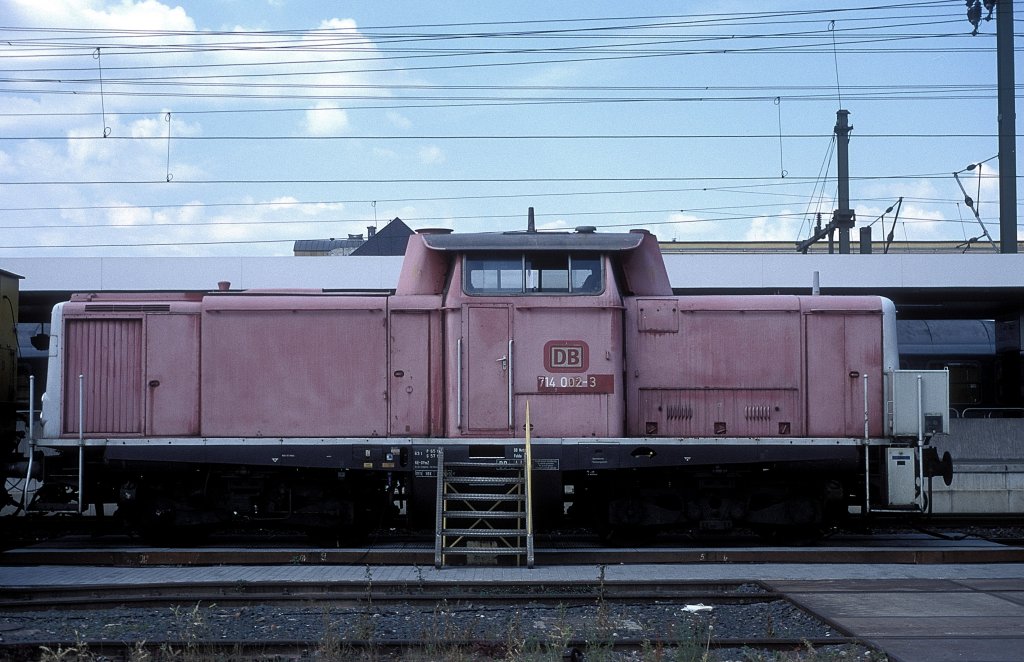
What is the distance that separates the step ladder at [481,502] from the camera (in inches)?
402

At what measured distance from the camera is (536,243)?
10820 mm

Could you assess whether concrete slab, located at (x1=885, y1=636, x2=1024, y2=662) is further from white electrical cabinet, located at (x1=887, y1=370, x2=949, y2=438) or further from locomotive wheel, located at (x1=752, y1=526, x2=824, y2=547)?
locomotive wheel, located at (x1=752, y1=526, x2=824, y2=547)

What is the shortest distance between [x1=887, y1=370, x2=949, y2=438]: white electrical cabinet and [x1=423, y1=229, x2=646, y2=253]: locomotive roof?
3600 millimetres

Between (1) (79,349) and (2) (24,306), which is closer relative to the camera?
(1) (79,349)

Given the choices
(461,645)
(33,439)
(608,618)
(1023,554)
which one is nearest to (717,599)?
(608,618)

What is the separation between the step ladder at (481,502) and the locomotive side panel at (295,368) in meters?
1.14

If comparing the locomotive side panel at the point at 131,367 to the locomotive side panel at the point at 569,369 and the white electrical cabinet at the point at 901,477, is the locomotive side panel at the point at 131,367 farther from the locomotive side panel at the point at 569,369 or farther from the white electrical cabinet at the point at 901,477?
the white electrical cabinet at the point at 901,477

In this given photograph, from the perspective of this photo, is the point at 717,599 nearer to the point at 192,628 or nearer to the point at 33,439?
the point at 192,628

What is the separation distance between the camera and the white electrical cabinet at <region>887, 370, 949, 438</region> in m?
11.1

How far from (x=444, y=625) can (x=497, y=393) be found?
3.69m

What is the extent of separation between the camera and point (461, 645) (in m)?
7.05

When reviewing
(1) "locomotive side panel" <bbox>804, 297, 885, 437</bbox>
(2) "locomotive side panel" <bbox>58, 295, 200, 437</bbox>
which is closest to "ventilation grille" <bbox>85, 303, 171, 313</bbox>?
(2) "locomotive side panel" <bbox>58, 295, 200, 437</bbox>

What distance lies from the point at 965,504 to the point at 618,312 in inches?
355

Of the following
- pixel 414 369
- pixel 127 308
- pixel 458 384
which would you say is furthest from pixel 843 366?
pixel 127 308
